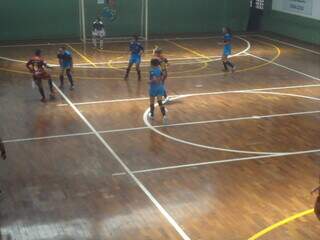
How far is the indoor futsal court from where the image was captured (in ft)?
31.1

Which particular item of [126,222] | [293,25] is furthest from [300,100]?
[293,25]

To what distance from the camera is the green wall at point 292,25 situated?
2728 cm

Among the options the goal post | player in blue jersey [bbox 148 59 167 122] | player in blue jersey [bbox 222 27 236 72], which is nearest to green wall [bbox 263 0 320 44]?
the goal post

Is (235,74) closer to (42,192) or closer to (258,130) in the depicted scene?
(258,130)

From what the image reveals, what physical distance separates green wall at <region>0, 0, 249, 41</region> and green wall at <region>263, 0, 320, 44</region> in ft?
4.42

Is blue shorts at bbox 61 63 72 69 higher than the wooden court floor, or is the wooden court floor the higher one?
blue shorts at bbox 61 63 72 69

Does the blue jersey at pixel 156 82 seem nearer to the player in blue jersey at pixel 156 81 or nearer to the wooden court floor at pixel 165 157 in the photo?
the player in blue jersey at pixel 156 81

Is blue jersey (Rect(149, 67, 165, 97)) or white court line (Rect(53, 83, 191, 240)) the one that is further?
blue jersey (Rect(149, 67, 165, 97))

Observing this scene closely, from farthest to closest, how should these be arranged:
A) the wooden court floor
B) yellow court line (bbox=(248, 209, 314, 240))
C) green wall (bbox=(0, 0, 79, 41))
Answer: green wall (bbox=(0, 0, 79, 41)) < the wooden court floor < yellow court line (bbox=(248, 209, 314, 240))

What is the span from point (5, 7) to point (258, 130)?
1688cm

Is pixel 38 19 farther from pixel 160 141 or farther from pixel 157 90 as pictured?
pixel 160 141

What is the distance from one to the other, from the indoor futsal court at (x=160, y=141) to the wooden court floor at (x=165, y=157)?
3 cm

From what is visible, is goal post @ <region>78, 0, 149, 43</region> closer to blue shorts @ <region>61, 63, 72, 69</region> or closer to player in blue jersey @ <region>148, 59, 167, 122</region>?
blue shorts @ <region>61, 63, 72, 69</region>

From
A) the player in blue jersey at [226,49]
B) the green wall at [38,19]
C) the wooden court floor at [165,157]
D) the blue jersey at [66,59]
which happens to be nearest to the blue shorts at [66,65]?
the blue jersey at [66,59]
